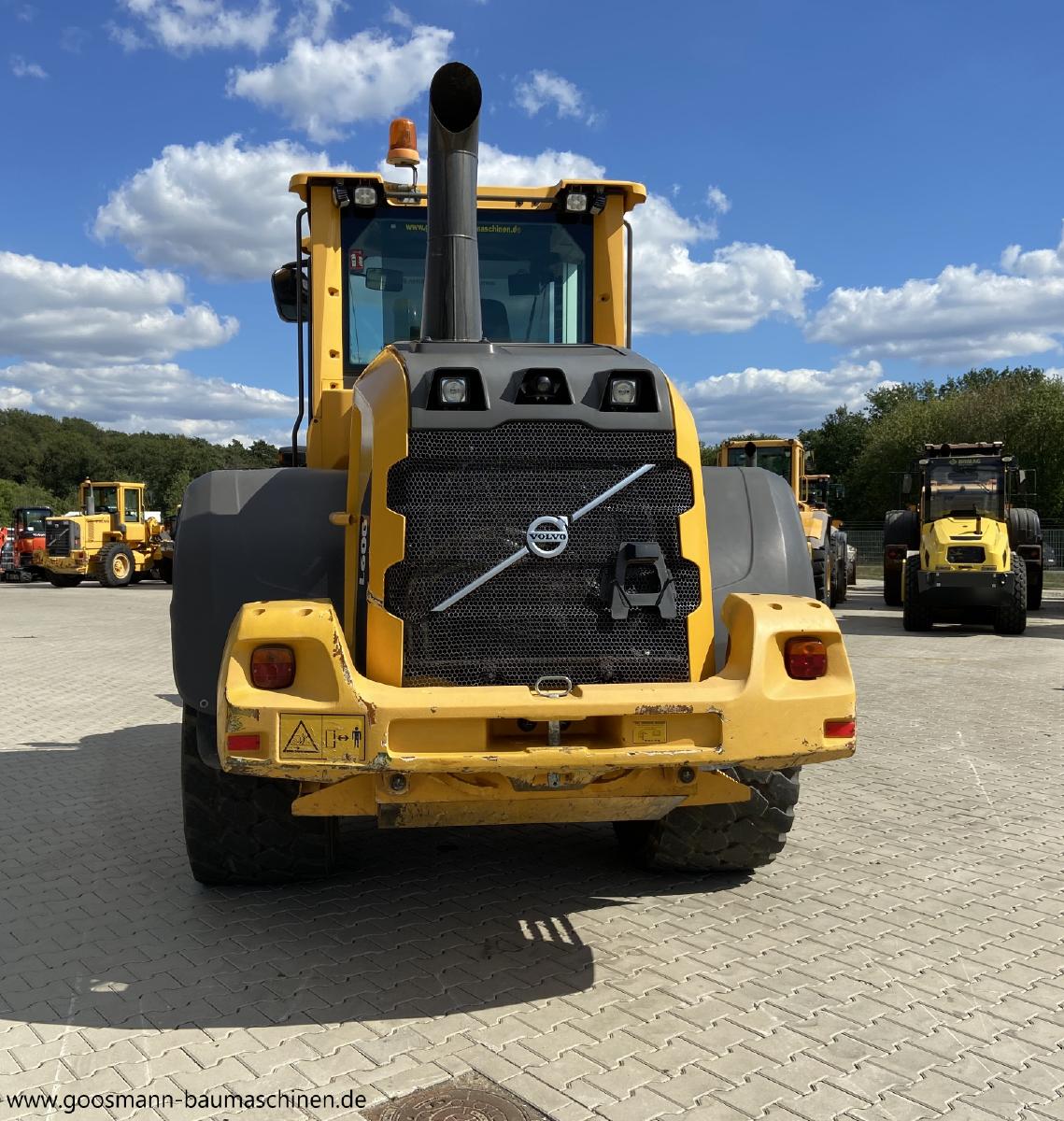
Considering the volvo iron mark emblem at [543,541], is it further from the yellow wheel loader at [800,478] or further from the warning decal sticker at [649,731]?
the yellow wheel loader at [800,478]

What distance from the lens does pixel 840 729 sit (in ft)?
11.3

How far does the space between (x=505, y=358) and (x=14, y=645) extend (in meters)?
12.8

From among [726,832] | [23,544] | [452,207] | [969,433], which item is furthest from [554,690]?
[969,433]

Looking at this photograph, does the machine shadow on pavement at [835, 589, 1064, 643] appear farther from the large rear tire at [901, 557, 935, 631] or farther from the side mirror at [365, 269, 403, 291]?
the side mirror at [365, 269, 403, 291]

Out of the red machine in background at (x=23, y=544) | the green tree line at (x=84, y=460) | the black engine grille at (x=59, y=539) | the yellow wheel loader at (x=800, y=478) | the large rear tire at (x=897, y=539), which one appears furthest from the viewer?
the green tree line at (x=84, y=460)

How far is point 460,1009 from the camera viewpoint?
343 cm

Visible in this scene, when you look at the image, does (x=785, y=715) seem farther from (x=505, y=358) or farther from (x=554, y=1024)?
(x=505, y=358)

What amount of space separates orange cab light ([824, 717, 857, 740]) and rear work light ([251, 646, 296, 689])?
1660 millimetres

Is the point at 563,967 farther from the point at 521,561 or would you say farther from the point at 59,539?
the point at 59,539

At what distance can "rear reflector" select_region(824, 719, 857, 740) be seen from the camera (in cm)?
343

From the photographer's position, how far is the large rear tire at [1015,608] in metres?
15.5

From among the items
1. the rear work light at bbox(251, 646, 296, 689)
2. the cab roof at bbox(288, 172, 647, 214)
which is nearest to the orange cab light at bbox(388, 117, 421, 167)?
the cab roof at bbox(288, 172, 647, 214)

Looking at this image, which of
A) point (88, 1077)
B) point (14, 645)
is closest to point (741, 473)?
point (88, 1077)

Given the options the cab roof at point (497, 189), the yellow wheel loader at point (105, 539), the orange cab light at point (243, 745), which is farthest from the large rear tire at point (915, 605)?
the yellow wheel loader at point (105, 539)
